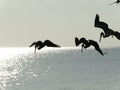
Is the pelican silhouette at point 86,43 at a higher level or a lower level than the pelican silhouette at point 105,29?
lower

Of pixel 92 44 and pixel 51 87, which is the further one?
pixel 51 87

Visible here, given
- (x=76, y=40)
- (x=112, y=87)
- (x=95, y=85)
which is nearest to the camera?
(x=76, y=40)

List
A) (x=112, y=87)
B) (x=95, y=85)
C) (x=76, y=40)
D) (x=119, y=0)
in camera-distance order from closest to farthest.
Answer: (x=119, y=0) → (x=76, y=40) → (x=112, y=87) → (x=95, y=85)

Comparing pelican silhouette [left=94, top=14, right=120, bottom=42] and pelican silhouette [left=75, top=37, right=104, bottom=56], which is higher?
pelican silhouette [left=94, top=14, right=120, bottom=42]

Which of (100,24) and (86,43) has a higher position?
(100,24)

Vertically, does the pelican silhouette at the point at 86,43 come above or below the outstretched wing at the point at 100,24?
below

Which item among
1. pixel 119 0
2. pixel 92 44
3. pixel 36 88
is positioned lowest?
pixel 36 88

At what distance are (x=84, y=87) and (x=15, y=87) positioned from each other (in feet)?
89.8

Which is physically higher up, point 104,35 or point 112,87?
point 104,35

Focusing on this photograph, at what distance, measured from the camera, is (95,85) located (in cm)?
18788

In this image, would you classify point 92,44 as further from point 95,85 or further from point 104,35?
point 95,85

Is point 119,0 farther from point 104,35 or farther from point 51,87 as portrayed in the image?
point 51,87

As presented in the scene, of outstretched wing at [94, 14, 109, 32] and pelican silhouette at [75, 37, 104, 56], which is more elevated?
outstretched wing at [94, 14, 109, 32]

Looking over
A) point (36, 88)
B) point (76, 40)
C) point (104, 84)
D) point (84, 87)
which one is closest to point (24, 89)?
point (36, 88)
